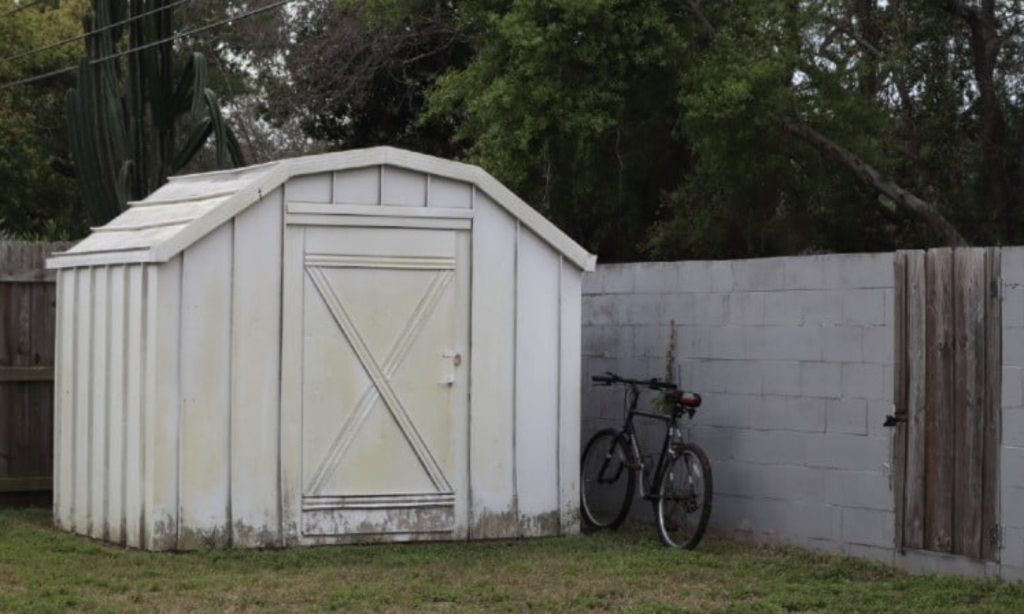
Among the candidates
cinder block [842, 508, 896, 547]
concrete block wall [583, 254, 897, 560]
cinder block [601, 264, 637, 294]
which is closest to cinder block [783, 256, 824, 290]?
concrete block wall [583, 254, 897, 560]

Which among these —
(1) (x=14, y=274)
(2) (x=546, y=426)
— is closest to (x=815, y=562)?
(2) (x=546, y=426)

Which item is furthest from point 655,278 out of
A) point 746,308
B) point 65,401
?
point 65,401

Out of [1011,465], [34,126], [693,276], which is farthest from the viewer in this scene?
[34,126]

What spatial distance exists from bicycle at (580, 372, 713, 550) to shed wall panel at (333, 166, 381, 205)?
2461 millimetres

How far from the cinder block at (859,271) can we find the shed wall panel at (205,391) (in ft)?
13.3

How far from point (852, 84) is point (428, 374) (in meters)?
11.2

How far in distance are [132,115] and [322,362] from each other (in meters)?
7.21

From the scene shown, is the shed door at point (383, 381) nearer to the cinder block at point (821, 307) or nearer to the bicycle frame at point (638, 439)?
the bicycle frame at point (638, 439)

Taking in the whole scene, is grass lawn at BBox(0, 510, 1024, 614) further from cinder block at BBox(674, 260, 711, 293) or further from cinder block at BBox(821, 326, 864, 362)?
cinder block at BBox(674, 260, 711, 293)

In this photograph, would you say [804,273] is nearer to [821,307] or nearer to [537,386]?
[821,307]

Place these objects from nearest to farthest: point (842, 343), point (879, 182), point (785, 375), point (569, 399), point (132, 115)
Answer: point (842, 343) < point (785, 375) < point (569, 399) < point (132, 115) < point (879, 182)

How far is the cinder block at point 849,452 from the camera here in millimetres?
10133

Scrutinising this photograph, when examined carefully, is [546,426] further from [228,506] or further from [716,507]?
[228,506]

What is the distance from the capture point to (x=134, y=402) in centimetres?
1066
